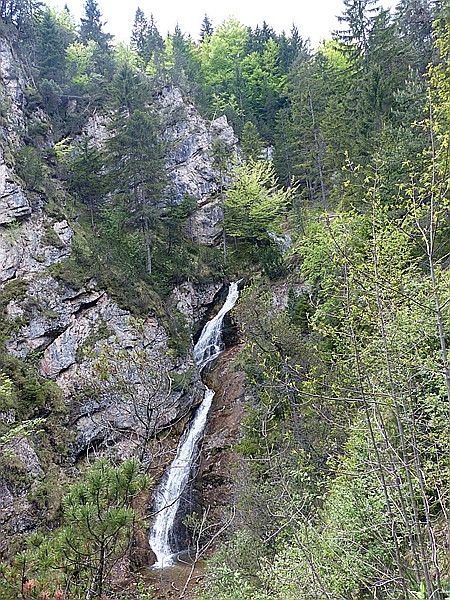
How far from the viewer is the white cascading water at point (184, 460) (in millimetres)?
13141

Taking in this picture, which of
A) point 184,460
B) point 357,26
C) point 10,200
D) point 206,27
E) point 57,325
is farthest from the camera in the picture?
point 206,27

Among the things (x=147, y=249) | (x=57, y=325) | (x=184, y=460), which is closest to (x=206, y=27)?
(x=147, y=249)

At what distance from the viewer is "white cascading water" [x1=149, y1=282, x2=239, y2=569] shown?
1314 cm

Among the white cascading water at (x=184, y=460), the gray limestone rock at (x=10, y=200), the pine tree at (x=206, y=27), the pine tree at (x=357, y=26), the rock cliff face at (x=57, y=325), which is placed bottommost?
the white cascading water at (x=184, y=460)

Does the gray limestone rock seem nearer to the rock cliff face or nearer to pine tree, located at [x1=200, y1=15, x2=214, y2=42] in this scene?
the rock cliff face

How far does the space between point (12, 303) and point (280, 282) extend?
11.8 meters

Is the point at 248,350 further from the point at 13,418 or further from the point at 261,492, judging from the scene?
the point at 13,418

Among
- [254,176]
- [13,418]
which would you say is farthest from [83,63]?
[13,418]

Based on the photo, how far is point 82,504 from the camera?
3971mm

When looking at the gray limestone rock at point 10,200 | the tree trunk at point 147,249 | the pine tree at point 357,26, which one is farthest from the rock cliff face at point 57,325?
the pine tree at point 357,26

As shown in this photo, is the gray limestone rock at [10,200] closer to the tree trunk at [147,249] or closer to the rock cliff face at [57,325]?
the rock cliff face at [57,325]

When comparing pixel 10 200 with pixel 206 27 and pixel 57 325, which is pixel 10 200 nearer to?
pixel 57 325

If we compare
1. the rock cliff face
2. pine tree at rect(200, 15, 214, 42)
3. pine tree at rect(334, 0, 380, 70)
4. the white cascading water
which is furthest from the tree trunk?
pine tree at rect(200, 15, 214, 42)

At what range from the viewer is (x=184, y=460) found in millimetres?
10477
